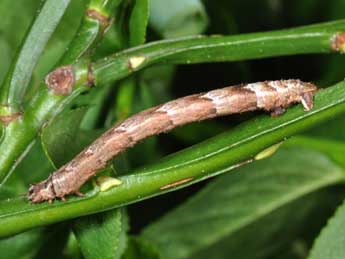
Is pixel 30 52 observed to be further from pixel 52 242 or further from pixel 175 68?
pixel 175 68

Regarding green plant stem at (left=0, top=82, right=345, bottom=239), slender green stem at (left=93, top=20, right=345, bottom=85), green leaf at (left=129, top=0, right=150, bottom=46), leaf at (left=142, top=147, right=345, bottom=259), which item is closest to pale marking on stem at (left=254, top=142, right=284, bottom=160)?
green plant stem at (left=0, top=82, right=345, bottom=239)

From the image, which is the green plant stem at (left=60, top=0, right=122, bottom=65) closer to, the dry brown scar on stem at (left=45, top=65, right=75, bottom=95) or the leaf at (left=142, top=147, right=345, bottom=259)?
the dry brown scar on stem at (left=45, top=65, right=75, bottom=95)

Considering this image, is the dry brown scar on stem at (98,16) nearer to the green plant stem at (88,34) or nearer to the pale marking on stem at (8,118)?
the green plant stem at (88,34)

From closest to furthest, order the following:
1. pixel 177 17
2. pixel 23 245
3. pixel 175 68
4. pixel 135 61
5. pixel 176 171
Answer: pixel 176 171 < pixel 135 61 < pixel 23 245 < pixel 177 17 < pixel 175 68

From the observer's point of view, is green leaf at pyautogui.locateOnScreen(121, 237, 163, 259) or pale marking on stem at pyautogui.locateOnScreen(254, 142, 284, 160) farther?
green leaf at pyautogui.locateOnScreen(121, 237, 163, 259)

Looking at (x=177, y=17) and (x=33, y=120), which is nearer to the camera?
(x=33, y=120)

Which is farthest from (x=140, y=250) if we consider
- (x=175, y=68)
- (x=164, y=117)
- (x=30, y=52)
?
(x=175, y=68)

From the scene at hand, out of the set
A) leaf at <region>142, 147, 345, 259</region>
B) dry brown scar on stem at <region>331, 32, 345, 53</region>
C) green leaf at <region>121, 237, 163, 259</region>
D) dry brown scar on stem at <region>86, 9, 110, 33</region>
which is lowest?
leaf at <region>142, 147, 345, 259</region>
